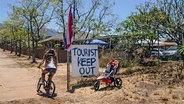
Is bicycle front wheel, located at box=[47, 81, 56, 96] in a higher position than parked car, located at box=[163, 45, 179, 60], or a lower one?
lower

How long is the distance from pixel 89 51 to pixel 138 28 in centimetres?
581

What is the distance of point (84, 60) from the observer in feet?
37.7

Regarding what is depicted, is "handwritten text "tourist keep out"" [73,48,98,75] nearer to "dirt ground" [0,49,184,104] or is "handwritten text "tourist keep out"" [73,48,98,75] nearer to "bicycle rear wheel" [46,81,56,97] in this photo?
"dirt ground" [0,49,184,104]

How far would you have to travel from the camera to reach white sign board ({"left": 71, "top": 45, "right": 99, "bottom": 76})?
36.8 ft

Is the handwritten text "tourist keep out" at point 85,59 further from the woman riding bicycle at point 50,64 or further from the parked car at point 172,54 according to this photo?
the parked car at point 172,54

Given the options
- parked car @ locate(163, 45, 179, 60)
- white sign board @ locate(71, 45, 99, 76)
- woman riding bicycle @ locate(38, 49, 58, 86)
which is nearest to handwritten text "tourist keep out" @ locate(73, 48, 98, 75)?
white sign board @ locate(71, 45, 99, 76)

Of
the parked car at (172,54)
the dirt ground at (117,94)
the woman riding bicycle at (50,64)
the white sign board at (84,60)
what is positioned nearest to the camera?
the dirt ground at (117,94)

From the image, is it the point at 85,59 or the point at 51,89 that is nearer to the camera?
the point at 51,89

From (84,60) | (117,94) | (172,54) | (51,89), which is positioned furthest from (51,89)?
(172,54)

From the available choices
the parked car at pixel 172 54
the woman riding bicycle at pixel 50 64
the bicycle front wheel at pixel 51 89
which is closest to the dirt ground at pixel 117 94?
the bicycle front wheel at pixel 51 89

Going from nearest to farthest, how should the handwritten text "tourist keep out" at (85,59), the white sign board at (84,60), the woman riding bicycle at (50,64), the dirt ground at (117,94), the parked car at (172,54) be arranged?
the dirt ground at (117,94) < the woman riding bicycle at (50,64) < the white sign board at (84,60) < the handwritten text "tourist keep out" at (85,59) < the parked car at (172,54)

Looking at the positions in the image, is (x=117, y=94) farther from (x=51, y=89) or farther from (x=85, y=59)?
(x=85, y=59)

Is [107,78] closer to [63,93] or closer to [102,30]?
[63,93]

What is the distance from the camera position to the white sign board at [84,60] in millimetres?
11211
